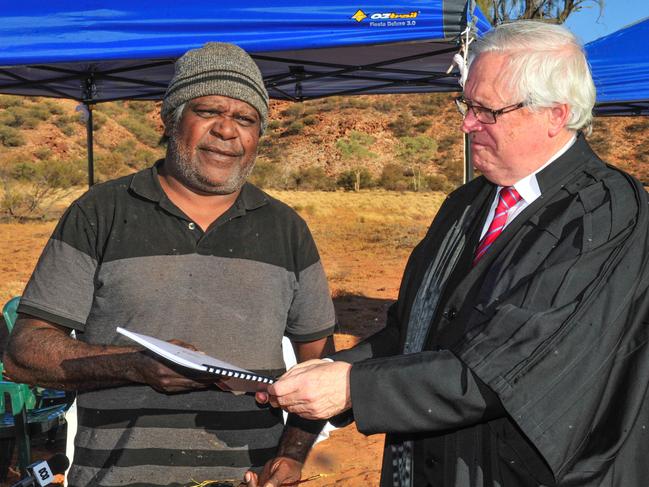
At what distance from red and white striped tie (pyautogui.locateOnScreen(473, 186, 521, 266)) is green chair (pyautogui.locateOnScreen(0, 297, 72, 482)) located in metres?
3.19

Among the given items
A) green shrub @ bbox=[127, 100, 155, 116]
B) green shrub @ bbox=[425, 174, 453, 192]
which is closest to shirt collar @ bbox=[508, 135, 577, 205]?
green shrub @ bbox=[425, 174, 453, 192]

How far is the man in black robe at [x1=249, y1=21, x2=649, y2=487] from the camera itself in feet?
5.01

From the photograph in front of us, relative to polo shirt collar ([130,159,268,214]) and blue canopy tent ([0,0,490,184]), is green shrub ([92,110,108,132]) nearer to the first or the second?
blue canopy tent ([0,0,490,184])

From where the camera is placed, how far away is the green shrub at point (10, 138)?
95.5ft

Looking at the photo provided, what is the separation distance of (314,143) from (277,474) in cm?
3452

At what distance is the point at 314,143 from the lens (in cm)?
3616

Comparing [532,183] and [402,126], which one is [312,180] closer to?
[402,126]

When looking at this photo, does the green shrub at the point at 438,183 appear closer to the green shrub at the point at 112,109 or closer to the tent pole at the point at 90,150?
the green shrub at the point at 112,109

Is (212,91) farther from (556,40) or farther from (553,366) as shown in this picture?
(553,366)

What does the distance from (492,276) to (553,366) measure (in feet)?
0.88

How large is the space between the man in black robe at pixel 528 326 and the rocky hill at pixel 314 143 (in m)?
22.7

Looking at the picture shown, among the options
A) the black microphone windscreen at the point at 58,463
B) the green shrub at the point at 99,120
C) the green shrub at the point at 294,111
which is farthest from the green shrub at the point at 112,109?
the black microphone windscreen at the point at 58,463

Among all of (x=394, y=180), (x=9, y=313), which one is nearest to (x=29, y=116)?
(x=394, y=180)

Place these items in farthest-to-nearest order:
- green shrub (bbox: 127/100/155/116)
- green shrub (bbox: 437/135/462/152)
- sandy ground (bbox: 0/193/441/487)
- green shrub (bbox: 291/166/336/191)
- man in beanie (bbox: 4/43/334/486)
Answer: green shrub (bbox: 127/100/155/116)
green shrub (bbox: 437/135/462/152)
green shrub (bbox: 291/166/336/191)
sandy ground (bbox: 0/193/441/487)
man in beanie (bbox: 4/43/334/486)
